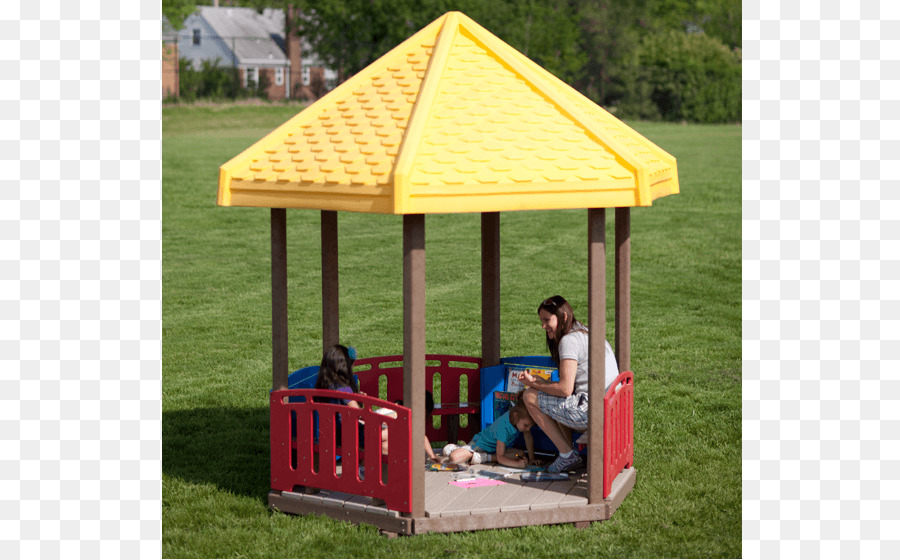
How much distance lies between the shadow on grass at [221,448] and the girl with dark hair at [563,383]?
236 cm

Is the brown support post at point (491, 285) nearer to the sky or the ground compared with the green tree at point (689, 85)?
nearer to the ground

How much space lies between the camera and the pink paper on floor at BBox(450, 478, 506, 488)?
8359 millimetres

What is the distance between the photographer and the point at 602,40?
6544 centimetres

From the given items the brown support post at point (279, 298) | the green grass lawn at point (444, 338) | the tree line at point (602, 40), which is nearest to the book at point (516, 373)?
the green grass lawn at point (444, 338)

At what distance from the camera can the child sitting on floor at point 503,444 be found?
8.81m

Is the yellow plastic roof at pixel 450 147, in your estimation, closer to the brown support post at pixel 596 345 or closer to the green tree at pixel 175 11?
the brown support post at pixel 596 345

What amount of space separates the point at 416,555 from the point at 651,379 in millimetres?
6074

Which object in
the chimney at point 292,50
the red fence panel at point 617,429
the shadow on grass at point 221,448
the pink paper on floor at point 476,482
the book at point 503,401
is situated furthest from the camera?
the chimney at point 292,50

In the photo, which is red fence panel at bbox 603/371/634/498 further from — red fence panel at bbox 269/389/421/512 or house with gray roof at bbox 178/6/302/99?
house with gray roof at bbox 178/6/302/99

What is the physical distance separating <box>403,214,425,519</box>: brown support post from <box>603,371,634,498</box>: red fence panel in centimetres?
143

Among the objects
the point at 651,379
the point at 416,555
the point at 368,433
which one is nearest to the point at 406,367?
the point at 368,433

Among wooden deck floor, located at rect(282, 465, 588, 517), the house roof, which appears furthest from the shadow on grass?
the house roof

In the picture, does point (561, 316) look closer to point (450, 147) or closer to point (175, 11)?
point (450, 147)

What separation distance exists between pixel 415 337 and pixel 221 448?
3.62 metres
